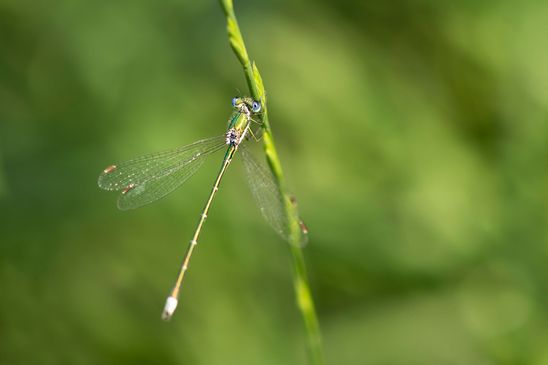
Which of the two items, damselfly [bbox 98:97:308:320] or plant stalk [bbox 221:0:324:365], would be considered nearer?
plant stalk [bbox 221:0:324:365]

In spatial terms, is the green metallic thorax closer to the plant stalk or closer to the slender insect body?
the slender insect body

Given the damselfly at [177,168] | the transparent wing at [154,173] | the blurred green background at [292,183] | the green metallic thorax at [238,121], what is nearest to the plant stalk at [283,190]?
the damselfly at [177,168]

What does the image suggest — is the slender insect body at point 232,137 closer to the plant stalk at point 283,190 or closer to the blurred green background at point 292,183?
the blurred green background at point 292,183

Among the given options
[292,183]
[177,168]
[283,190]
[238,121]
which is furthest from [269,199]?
[292,183]

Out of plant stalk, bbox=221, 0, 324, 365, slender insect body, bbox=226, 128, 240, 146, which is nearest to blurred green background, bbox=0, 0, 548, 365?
slender insect body, bbox=226, 128, 240, 146

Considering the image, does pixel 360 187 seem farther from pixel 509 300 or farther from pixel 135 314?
pixel 135 314
